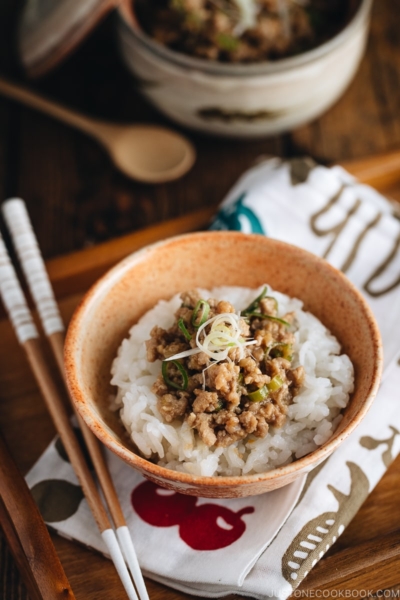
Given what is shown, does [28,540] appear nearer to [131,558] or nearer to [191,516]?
[131,558]

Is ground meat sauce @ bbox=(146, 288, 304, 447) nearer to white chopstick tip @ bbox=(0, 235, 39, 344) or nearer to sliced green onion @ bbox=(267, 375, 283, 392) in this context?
sliced green onion @ bbox=(267, 375, 283, 392)

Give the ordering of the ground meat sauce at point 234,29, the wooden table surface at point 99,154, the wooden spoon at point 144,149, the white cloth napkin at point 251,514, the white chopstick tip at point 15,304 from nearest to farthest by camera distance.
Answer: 1. the white cloth napkin at point 251,514
2. the white chopstick tip at point 15,304
3. the wooden table surface at point 99,154
4. the ground meat sauce at point 234,29
5. the wooden spoon at point 144,149

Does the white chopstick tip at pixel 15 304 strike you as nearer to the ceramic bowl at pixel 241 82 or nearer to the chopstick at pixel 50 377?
the chopstick at pixel 50 377

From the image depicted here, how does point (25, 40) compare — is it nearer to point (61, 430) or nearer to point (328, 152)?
point (328, 152)

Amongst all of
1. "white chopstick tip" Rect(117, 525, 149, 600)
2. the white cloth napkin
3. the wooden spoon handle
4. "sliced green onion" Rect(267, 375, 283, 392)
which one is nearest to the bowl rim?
the wooden spoon handle

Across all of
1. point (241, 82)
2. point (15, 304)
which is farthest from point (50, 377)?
point (241, 82)

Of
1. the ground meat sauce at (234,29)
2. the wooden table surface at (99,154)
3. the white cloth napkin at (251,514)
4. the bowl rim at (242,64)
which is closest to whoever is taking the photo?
the white cloth napkin at (251,514)

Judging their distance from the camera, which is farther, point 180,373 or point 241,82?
point 241,82

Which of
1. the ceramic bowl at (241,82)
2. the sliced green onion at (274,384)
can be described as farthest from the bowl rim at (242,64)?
the sliced green onion at (274,384)
